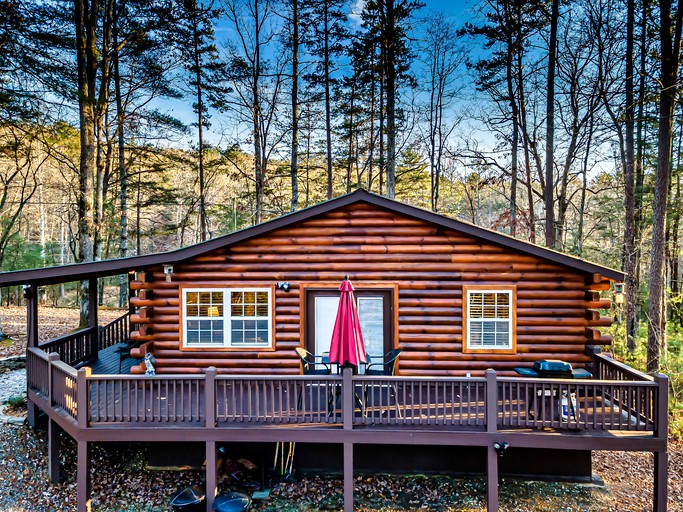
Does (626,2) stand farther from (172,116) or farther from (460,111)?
(172,116)

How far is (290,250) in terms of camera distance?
25.8 feet

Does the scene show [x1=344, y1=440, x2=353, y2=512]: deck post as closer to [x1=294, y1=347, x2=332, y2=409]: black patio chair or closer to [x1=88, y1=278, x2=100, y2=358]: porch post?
[x1=294, y1=347, x2=332, y2=409]: black patio chair

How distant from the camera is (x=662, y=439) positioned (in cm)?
563

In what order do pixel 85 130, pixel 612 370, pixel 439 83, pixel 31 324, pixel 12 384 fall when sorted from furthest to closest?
pixel 439 83 < pixel 85 130 < pixel 12 384 < pixel 31 324 < pixel 612 370

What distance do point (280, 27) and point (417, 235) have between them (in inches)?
586

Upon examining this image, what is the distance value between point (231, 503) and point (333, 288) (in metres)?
3.93

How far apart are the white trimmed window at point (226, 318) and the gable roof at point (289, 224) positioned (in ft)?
3.08

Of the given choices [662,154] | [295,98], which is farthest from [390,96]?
[662,154]

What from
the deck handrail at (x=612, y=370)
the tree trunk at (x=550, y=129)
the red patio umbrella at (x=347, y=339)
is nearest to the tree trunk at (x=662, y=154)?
the tree trunk at (x=550, y=129)

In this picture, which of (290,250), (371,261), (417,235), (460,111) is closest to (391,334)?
(371,261)

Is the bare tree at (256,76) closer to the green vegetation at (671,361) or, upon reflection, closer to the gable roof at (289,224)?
the gable roof at (289,224)

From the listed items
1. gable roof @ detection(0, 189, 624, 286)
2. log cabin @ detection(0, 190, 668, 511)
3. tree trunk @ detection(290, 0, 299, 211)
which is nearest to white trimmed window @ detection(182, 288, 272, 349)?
log cabin @ detection(0, 190, 668, 511)

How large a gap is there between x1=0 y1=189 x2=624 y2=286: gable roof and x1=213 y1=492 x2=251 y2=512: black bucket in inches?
165

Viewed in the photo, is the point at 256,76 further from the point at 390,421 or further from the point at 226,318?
the point at 390,421
